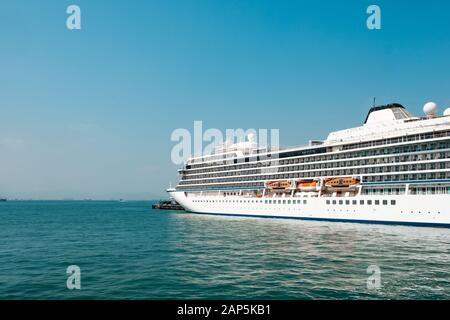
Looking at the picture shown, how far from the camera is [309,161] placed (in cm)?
5884

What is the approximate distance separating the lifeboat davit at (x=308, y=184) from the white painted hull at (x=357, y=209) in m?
2.13

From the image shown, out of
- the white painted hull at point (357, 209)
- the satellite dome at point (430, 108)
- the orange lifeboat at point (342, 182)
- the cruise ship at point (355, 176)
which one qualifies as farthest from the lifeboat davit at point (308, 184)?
the satellite dome at point (430, 108)

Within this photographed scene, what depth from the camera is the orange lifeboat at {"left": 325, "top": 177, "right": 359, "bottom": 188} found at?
1948 inches

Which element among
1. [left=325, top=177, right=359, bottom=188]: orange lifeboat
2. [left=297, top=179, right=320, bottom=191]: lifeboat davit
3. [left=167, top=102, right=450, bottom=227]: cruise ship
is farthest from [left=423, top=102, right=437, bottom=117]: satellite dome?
[left=297, top=179, right=320, bottom=191]: lifeboat davit

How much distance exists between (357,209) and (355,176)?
556 centimetres

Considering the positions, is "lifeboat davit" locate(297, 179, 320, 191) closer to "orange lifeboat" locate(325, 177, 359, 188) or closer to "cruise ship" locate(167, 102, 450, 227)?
"cruise ship" locate(167, 102, 450, 227)

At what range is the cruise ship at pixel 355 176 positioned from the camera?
41625 mm

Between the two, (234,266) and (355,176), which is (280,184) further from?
(234,266)

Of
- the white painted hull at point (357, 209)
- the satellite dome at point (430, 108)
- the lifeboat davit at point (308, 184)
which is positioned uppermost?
the satellite dome at point (430, 108)

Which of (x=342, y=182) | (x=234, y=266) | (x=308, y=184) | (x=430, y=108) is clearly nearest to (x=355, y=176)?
(x=342, y=182)

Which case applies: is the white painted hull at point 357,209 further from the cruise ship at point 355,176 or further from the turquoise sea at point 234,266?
the turquoise sea at point 234,266

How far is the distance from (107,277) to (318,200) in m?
39.1
